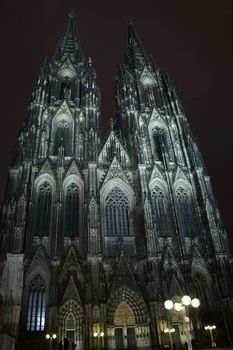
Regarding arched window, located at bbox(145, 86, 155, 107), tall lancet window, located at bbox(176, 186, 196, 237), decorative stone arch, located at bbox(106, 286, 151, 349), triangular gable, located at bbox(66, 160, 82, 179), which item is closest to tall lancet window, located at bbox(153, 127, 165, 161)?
arched window, located at bbox(145, 86, 155, 107)

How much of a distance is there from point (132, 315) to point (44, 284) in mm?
7287

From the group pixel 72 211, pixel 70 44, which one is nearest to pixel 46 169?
pixel 72 211

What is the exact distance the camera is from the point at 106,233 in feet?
89.2

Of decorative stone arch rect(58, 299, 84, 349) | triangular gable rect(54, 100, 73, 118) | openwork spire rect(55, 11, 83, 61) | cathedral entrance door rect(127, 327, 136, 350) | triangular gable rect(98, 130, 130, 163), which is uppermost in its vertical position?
openwork spire rect(55, 11, 83, 61)

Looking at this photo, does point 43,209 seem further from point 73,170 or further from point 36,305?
point 36,305

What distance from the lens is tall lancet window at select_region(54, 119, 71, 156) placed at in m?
31.4

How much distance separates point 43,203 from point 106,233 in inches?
252

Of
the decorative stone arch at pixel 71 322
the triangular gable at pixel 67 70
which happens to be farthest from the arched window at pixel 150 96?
the decorative stone arch at pixel 71 322

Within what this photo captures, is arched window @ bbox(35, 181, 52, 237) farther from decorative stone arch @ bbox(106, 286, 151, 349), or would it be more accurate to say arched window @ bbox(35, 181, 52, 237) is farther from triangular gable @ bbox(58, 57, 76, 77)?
triangular gable @ bbox(58, 57, 76, 77)

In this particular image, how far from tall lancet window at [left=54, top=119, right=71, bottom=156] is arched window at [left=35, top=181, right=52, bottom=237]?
4413 mm

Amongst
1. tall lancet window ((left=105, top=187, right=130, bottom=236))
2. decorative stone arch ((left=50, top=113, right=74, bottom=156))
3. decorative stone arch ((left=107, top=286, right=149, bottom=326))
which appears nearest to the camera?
decorative stone arch ((left=107, top=286, right=149, bottom=326))

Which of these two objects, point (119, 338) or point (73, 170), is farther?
point (73, 170)

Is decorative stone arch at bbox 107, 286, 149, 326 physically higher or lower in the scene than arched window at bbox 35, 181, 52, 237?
lower

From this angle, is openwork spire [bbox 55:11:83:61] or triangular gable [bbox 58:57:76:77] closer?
triangular gable [bbox 58:57:76:77]
